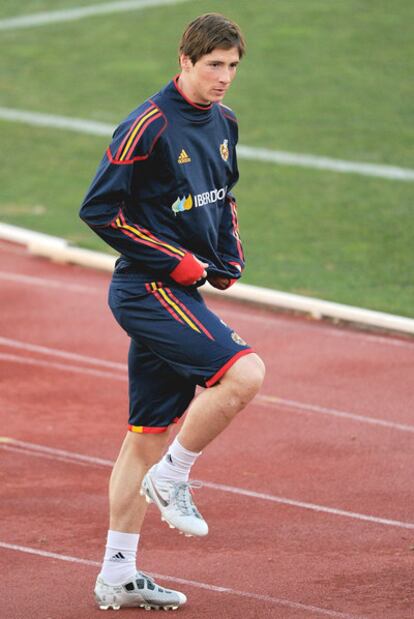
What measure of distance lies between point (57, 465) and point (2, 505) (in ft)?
2.22

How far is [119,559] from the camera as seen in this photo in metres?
5.21

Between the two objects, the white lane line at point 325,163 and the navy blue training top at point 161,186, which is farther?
the white lane line at point 325,163

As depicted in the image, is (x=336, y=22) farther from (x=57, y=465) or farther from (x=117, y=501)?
(x=117, y=501)

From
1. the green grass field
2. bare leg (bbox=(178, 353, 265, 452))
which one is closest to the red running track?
bare leg (bbox=(178, 353, 265, 452))

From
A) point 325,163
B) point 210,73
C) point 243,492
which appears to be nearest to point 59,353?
point 243,492

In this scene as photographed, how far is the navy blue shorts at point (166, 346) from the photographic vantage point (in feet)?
16.0

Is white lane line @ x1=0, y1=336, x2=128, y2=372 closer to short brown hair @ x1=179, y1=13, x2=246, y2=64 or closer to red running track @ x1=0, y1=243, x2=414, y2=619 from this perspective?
red running track @ x1=0, y1=243, x2=414, y2=619

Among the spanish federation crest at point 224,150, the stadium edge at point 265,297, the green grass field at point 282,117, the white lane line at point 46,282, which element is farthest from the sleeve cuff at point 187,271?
the white lane line at point 46,282

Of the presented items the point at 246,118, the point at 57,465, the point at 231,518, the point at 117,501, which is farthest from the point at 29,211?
the point at 117,501

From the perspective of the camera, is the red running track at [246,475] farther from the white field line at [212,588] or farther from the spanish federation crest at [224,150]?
the spanish federation crest at [224,150]

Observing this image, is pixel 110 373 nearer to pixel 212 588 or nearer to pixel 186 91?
pixel 212 588

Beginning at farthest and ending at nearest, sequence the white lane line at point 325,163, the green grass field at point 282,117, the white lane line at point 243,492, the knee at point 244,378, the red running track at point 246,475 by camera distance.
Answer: the white lane line at point 325,163 → the green grass field at point 282,117 → the white lane line at point 243,492 → the red running track at point 246,475 → the knee at point 244,378

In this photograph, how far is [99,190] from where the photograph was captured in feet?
15.9

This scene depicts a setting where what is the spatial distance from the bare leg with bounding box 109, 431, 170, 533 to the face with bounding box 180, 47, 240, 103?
53.3 inches
